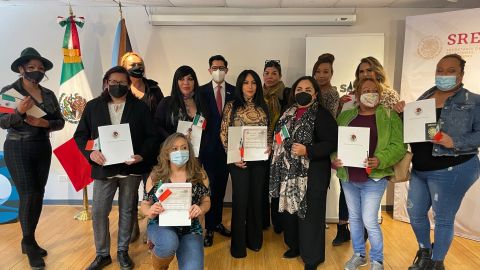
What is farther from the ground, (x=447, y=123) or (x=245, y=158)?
(x=447, y=123)

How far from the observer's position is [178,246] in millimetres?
2193

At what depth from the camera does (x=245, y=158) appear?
8.85 ft

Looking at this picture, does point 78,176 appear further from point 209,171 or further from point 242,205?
point 242,205

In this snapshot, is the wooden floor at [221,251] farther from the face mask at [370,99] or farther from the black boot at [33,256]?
the face mask at [370,99]

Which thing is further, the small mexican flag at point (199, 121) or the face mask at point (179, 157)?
the small mexican flag at point (199, 121)

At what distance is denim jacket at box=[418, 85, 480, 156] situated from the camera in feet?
7.42

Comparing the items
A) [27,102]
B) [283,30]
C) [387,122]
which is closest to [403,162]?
[387,122]

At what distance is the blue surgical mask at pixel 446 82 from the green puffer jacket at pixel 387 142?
352mm

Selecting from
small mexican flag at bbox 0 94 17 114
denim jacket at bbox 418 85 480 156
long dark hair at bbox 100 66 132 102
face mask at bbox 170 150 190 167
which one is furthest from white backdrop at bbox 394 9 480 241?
small mexican flag at bbox 0 94 17 114

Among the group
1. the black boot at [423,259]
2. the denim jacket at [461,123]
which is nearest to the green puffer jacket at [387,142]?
the denim jacket at [461,123]

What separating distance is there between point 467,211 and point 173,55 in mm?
3782

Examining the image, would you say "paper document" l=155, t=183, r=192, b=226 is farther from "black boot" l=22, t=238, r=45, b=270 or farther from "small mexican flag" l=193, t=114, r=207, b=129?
"black boot" l=22, t=238, r=45, b=270

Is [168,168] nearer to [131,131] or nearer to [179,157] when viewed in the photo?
[179,157]

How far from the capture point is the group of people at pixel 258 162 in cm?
228
